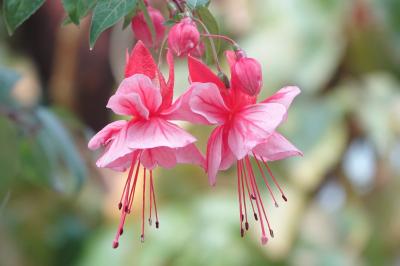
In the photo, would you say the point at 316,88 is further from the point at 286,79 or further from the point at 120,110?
the point at 120,110

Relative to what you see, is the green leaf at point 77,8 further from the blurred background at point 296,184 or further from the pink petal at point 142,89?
the blurred background at point 296,184

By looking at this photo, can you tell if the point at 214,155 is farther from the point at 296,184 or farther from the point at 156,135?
the point at 296,184

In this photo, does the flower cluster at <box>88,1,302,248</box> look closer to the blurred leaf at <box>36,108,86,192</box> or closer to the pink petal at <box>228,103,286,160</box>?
the pink petal at <box>228,103,286,160</box>

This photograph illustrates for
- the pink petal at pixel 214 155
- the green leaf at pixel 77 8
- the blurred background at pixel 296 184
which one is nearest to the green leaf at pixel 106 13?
the green leaf at pixel 77 8

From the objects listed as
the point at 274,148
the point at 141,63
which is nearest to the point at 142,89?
the point at 141,63

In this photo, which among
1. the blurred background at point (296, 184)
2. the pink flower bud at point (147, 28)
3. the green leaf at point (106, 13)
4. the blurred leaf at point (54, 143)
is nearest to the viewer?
the green leaf at point (106, 13)

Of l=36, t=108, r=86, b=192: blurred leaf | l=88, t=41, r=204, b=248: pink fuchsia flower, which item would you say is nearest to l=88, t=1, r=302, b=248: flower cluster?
l=88, t=41, r=204, b=248: pink fuchsia flower
